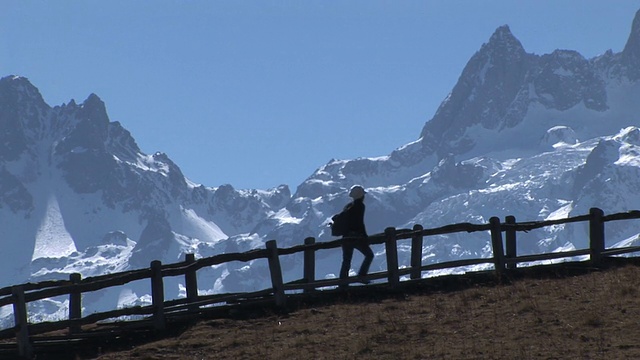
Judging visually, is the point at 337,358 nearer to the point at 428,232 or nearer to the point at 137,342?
the point at 137,342

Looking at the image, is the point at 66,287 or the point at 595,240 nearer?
the point at 66,287

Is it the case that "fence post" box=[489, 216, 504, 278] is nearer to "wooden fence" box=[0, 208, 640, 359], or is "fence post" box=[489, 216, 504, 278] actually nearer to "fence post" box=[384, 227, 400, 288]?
"wooden fence" box=[0, 208, 640, 359]

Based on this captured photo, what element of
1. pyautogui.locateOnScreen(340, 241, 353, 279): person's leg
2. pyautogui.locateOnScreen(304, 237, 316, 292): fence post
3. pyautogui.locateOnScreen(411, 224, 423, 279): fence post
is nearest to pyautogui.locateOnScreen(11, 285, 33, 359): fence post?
pyautogui.locateOnScreen(304, 237, 316, 292): fence post

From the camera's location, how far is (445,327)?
20.4m

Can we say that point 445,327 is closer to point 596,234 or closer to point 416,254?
point 416,254

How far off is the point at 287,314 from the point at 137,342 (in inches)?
113

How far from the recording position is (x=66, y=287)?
21469mm

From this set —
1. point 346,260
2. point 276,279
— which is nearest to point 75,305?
point 276,279

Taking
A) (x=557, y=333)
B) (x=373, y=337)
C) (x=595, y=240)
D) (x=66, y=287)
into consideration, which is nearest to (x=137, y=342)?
(x=66, y=287)

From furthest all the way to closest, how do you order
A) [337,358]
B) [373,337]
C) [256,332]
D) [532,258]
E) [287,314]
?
1. [532,258]
2. [287,314]
3. [256,332]
4. [373,337]
5. [337,358]

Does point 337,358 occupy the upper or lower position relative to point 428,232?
lower

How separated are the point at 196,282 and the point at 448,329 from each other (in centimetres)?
554

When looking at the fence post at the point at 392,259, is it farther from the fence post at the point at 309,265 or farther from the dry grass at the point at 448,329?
the fence post at the point at 309,265

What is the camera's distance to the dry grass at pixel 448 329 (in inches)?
723
